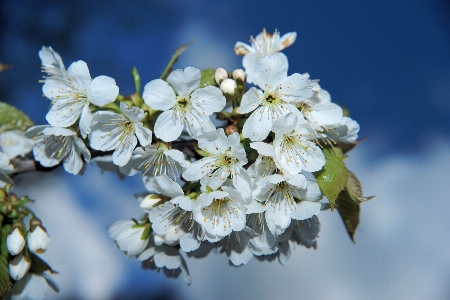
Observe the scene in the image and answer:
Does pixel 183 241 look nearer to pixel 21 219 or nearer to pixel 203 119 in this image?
pixel 203 119

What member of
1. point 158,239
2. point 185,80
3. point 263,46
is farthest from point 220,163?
point 263,46

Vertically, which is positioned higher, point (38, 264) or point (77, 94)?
point (77, 94)

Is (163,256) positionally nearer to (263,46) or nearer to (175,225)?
(175,225)

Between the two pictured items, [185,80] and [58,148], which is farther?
[58,148]

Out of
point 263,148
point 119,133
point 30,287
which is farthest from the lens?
point 30,287

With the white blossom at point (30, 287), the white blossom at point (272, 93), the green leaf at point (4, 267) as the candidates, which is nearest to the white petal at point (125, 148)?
the white blossom at point (272, 93)

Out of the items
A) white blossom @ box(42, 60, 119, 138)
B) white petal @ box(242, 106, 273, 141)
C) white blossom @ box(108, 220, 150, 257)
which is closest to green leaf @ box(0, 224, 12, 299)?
white blossom @ box(108, 220, 150, 257)

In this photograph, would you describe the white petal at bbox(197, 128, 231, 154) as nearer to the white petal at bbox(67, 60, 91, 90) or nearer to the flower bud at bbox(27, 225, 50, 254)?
the white petal at bbox(67, 60, 91, 90)
